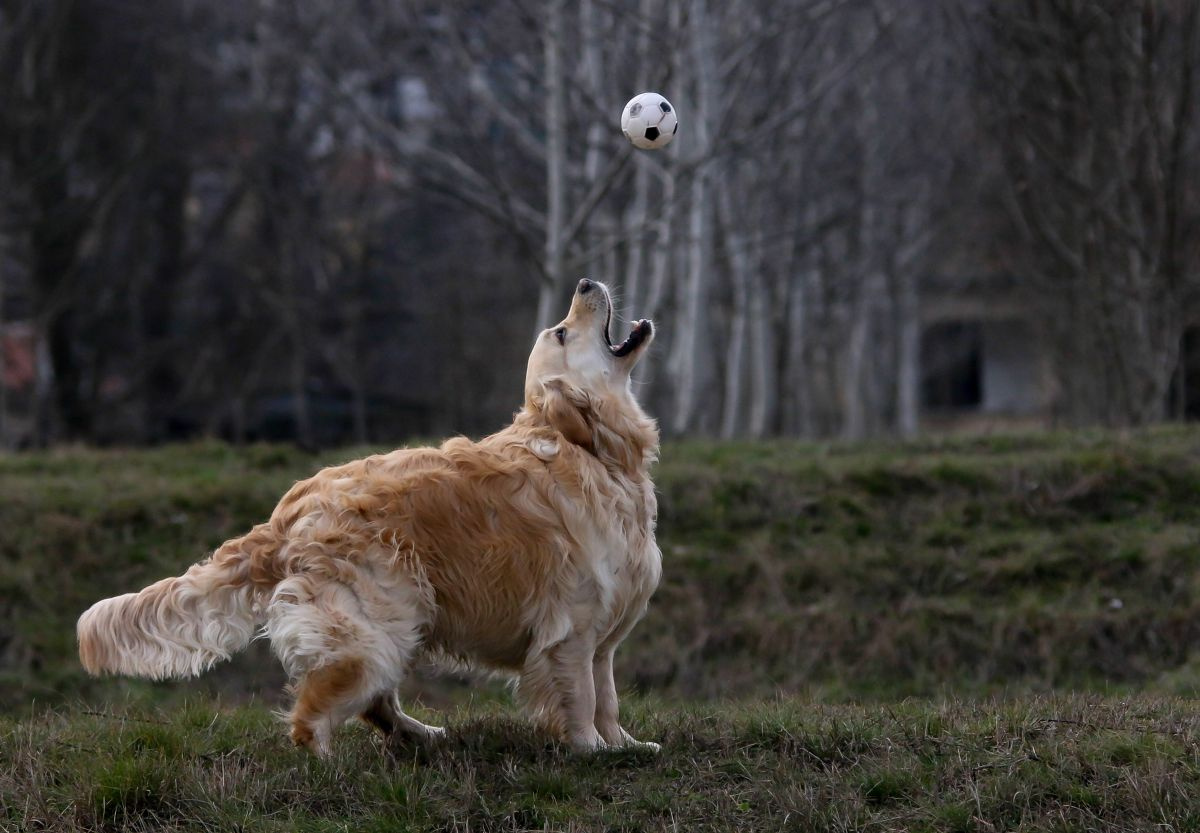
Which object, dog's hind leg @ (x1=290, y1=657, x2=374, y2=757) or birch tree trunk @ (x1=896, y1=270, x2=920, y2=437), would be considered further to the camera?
birch tree trunk @ (x1=896, y1=270, x2=920, y2=437)

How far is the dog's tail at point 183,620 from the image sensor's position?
16.6 ft

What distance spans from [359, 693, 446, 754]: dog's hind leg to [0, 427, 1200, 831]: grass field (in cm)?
16

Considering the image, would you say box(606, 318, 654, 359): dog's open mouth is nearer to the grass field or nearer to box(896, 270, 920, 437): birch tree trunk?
the grass field

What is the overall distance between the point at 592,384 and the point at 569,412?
0.20 m

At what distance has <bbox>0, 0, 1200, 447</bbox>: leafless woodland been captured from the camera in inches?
583

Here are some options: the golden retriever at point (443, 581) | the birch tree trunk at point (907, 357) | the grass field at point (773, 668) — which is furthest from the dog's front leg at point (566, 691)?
the birch tree trunk at point (907, 357)

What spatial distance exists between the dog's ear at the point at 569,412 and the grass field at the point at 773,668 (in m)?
1.21

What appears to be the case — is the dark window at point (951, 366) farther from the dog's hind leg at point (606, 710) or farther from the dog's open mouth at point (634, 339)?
the dog's hind leg at point (606, 710)

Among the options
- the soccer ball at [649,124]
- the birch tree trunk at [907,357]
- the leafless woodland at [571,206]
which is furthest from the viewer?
the birch tree trunk at [907,357]

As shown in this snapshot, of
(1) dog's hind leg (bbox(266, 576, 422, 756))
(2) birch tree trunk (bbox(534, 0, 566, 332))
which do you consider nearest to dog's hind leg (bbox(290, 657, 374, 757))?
(1) dog's hind leg (bbox(266, 576, 422, 756))

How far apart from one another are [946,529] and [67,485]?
7536 millimetres

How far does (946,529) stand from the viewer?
10.9 meters

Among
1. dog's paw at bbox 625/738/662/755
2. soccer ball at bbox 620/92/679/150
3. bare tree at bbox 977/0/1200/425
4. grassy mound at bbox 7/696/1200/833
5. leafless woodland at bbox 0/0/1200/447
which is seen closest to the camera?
grassy mound at bbox 7/696/1200/833

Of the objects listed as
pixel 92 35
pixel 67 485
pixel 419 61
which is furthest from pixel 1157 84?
pixel 92 35
